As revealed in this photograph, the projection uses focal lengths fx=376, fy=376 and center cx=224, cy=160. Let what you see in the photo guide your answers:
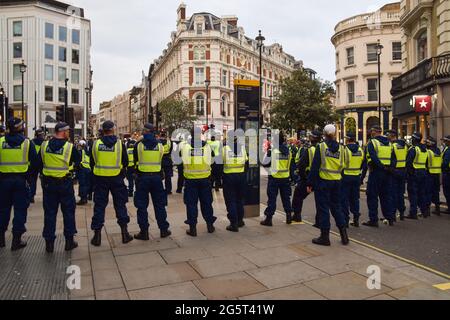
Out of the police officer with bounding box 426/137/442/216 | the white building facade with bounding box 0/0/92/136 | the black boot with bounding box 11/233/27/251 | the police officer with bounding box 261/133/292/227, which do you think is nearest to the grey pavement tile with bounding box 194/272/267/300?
the police officer with bounding box 261/133/292/227

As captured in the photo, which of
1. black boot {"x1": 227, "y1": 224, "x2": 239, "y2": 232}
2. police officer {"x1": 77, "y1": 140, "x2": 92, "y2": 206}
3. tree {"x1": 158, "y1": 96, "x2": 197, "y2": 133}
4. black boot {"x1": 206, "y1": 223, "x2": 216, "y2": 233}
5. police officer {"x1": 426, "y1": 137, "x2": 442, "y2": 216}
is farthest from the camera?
tree {"x1": 158, "y1": 96, "x2": 197, "y2": 133}

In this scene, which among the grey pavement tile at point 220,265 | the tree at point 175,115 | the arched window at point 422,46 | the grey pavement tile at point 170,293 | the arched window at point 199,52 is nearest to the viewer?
the grey pavement tile at point 170,293

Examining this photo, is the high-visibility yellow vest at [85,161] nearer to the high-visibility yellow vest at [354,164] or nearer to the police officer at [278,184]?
the police officer at [278,184]

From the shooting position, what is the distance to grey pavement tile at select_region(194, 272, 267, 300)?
427cm

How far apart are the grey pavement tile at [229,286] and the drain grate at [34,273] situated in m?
1.57

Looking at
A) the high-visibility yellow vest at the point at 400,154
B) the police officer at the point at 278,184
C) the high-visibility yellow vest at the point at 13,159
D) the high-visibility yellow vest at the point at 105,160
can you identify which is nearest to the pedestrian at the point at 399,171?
the high-visibility yellow vest at the point at 400,154

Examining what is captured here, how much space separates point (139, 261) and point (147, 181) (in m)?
1.65

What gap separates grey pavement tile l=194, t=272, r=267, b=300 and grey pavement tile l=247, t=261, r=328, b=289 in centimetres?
14

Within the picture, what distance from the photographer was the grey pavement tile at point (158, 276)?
4.55 m

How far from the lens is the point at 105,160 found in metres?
6.32

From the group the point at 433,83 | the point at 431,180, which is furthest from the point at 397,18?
the point at 431,180

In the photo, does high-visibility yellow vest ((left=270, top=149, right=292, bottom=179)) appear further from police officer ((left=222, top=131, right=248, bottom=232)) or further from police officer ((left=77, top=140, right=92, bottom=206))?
police officer ((left=77, top=140, right=92, bottom=206))

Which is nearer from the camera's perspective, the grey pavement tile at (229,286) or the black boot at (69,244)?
the grey pavement tile at (229,286)

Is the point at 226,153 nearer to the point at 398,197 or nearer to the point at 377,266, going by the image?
the point at 377,266
